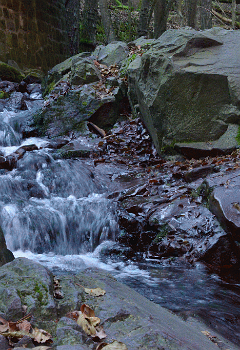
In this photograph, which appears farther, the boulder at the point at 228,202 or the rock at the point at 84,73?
the rock at the point at 84,73

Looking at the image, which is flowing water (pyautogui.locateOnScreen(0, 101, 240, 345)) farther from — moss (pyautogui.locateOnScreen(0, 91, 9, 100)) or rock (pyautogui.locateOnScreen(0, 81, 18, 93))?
rock (pyautogui.locateOnScreen(0, 81, 18, 93))

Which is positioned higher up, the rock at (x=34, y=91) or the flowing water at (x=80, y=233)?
the rock at (x=34, y=91)

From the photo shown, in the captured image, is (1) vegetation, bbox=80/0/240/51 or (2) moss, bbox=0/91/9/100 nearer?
(2) moss, bbox=0/91/9/100

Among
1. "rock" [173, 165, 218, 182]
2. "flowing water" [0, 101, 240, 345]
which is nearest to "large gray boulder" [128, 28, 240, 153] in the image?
"rock" [173, 165, 218, 182]

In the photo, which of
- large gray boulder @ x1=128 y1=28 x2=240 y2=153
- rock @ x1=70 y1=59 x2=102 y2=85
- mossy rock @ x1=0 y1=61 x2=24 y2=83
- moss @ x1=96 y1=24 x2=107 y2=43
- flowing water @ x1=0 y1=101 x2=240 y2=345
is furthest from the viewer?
moss @ x1=96 y1=24 x2=107 y2=43

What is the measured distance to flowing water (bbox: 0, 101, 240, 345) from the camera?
124 inches

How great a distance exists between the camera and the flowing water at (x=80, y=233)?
10.4 feet

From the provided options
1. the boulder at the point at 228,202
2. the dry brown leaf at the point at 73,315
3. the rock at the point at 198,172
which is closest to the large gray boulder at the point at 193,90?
the rock at the point at 198,172

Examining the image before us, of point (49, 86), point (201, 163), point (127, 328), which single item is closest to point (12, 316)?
point (127, 328)

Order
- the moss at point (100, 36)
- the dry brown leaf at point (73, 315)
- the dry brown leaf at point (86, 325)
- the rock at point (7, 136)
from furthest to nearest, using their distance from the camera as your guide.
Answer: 1. the moss at point (100, 36)
2. the rock at point (7, 136)
3. the dry brown leaf at point (73, 315)
4. the dry brown leaf at point (86, 325)

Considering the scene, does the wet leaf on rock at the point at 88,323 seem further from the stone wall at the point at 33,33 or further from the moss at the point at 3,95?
the stone wall at the point at 33,33

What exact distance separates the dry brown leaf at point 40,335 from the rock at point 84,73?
27.1ft

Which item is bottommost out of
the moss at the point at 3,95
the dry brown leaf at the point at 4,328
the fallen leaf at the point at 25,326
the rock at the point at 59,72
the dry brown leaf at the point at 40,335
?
the dry brown leaf at the point at 40,335

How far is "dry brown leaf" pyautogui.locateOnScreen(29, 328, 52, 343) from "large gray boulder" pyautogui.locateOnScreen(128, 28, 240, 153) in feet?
16.7
